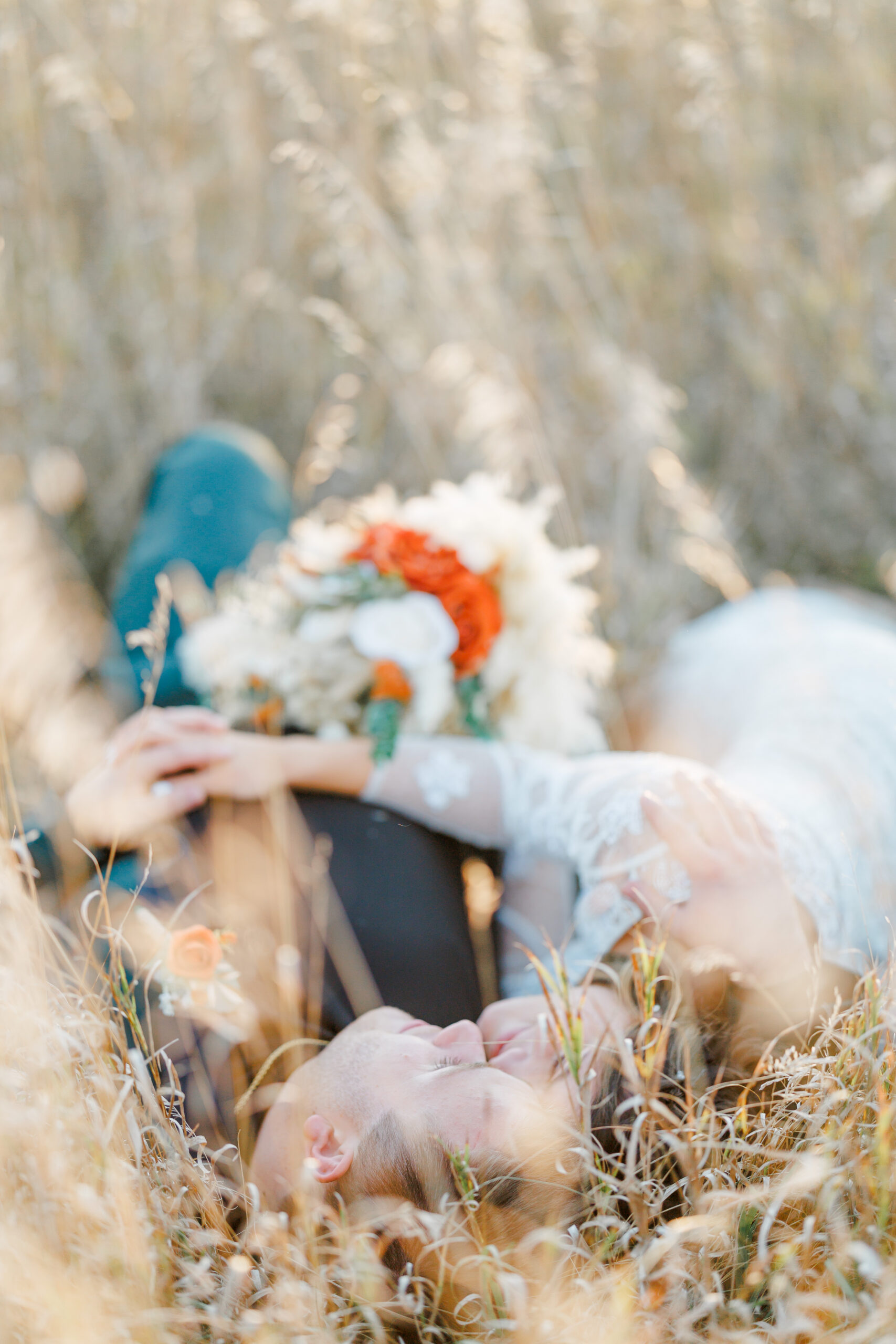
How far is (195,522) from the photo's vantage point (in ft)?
7.38

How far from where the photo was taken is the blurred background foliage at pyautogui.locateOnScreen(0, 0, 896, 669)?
8.09 feet

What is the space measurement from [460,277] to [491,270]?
99 millimetres

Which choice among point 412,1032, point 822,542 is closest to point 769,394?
point 822,542

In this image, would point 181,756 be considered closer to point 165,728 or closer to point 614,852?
point 165,728

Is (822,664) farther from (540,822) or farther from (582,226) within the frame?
(582,226)

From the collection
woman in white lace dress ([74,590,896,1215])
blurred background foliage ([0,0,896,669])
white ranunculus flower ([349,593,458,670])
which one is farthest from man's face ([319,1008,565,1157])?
blurred background foliage ([0,0,896,669])

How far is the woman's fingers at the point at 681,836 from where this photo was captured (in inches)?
50.6

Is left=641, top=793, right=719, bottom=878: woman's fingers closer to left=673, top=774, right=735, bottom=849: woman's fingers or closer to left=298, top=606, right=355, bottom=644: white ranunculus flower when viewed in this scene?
left=673, top=774, right=735, bottom=849: woman's fingers

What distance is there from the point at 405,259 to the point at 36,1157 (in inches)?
88.6

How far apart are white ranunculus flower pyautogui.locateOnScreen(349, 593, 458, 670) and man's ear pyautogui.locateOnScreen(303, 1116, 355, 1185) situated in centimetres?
86

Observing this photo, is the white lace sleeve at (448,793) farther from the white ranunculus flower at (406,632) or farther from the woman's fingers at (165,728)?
the woman's fingers at (165,728)

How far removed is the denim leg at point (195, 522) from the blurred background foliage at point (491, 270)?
1.15 ft

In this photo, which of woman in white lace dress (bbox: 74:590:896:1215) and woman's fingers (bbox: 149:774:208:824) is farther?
woman's fingers (bbox: 149:774:208:824)

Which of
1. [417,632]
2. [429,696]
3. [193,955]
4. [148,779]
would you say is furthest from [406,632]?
[193,955]
